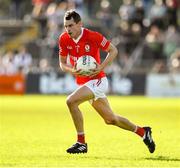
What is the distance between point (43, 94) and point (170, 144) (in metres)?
21.3

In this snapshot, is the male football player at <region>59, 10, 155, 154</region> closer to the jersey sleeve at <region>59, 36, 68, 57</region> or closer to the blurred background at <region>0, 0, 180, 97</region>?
the jersey sleeve at <region>59, 36, 68, 57</region>

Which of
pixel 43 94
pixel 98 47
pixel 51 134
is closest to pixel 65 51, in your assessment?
pixel 98 47

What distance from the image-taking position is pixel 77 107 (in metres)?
12.3

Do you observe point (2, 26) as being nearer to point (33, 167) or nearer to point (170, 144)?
point (170, 144)

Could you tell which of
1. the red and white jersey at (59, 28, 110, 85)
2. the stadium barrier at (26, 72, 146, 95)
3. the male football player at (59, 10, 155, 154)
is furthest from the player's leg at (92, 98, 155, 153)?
the stadium barrier at (26, 72, 146, 95)

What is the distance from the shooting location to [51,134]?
16828 millimetres

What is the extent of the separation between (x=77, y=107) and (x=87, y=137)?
3835 millimetres

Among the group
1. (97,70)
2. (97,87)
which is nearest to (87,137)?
(97,87)

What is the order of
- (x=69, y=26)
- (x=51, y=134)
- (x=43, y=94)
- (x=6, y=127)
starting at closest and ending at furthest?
(x=69, y=26), (x=51, y=134), (x=6, y=127), (x=43, y=94)

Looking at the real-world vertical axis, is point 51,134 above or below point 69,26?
below

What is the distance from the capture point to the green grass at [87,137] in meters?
11.4

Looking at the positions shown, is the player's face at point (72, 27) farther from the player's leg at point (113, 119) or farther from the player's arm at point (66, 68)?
the player's leg at point (113, 119)

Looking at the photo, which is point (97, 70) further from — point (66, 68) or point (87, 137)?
point (87, 137)

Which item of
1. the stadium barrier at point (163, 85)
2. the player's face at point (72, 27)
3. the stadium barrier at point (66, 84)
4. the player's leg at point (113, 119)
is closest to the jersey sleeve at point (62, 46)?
the player's face at point (72, 27)
